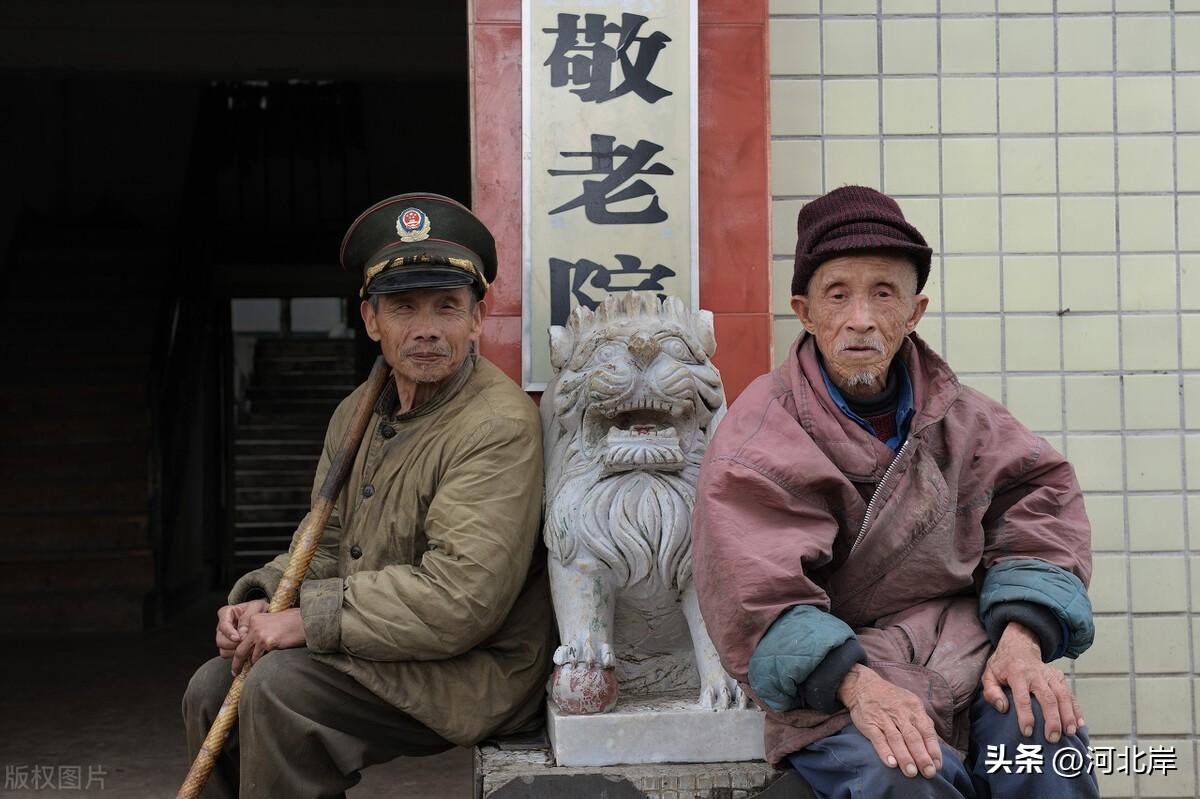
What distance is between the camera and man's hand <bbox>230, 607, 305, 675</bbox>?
2680mm

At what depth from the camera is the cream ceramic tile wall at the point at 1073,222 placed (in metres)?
3.85

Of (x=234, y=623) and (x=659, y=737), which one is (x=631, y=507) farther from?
(x=234, y=623)

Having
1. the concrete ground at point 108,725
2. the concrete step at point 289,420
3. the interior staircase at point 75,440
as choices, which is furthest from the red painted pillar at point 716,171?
the concrete step at point 289,420

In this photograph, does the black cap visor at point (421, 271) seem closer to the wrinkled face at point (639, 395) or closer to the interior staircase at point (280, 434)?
the wrinkled face at point (639, 395)

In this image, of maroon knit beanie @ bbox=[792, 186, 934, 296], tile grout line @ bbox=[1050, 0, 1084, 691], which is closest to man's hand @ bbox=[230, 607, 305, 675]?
maroon knit beanie @ bbox=[792, 186, 934, 296]

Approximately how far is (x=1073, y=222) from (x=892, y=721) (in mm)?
2299

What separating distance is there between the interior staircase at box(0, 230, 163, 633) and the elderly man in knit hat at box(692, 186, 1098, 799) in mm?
6582

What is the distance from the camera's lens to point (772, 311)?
3703 millimetres

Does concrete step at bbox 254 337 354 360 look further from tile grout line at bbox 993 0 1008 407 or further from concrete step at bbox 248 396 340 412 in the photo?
tile grout line at bbox 993 0 1008 407

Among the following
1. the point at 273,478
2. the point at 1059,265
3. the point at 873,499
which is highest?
the point at 1059,265

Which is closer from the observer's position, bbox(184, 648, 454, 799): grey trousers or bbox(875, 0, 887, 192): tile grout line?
bbox(184, 648, 454, 799): grey trousers

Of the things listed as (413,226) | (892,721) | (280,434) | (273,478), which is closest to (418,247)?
(413,226)

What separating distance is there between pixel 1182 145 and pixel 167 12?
5.84 meters

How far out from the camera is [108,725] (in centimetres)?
535
